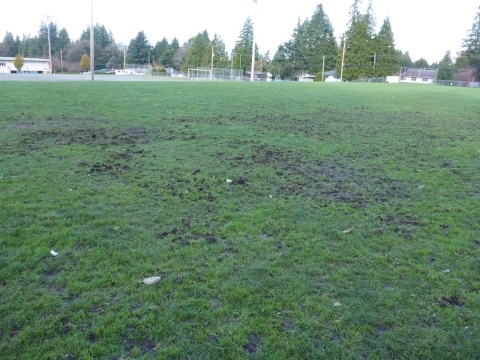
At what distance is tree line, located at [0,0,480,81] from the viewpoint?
6481 centimetres

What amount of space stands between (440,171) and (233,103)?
1019cm

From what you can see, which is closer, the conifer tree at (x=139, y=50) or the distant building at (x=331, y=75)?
the distant building at (x=331, y=75)

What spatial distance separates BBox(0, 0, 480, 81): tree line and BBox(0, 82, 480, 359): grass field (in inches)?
2191

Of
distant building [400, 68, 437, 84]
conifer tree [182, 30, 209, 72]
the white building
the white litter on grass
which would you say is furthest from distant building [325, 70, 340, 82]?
the white litter on grass

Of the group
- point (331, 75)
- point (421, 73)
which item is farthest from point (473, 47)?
point (331, 75)

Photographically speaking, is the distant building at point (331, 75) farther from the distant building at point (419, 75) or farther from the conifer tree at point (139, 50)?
the conifer tree at point (139, 50)

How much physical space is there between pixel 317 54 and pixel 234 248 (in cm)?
7234

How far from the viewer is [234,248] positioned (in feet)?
14.1

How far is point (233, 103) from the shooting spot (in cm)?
1641

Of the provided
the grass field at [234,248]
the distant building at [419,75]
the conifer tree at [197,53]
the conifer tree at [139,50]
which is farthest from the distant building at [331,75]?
the grass field at [234,248]

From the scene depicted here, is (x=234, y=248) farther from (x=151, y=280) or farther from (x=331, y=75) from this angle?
(x=331, y=75)

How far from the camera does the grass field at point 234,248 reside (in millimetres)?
2922

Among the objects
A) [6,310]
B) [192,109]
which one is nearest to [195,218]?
[6,310]

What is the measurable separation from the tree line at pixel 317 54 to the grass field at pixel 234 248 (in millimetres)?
55646
